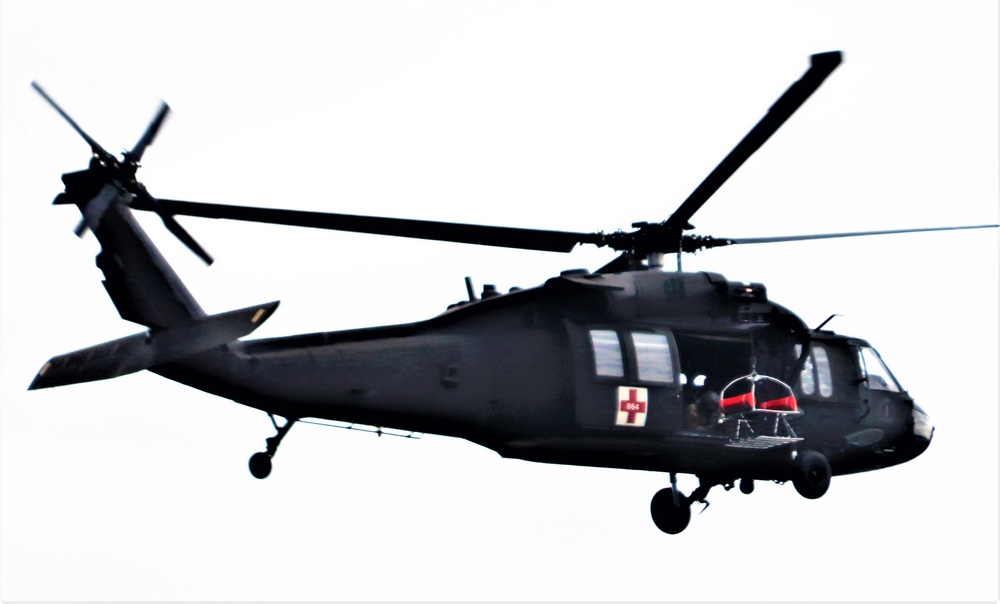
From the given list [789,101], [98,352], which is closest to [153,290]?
[98,352]

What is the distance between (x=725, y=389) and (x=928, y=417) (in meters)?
4.58

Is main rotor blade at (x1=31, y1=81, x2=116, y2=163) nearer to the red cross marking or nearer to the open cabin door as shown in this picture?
the open cabin door

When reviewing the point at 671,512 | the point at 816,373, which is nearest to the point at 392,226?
the point at 671,512

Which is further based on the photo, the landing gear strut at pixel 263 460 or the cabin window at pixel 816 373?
the cabin window at pixel 816 373

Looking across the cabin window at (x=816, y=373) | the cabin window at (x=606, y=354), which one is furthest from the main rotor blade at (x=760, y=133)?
the cabin window at (x=816, y=373)

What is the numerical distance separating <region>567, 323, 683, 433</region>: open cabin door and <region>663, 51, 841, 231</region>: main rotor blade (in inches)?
72.1

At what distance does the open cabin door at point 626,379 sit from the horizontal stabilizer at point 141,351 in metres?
5.16

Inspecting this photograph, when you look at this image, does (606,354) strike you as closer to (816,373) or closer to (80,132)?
(816,373)

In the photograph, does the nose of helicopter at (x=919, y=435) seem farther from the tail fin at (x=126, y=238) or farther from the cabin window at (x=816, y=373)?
the tail fin at (x=126, y=238)

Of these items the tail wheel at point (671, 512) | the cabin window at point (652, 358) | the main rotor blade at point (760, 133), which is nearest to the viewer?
the main rotor blade at point (760, 133)

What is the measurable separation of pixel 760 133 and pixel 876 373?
6.04 metres

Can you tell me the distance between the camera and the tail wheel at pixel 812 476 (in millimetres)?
21641

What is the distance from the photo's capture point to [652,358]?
21.3 m

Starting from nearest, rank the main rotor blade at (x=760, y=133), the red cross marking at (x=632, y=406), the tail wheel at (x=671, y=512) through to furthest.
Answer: the main rotor blade at (x=760, y=133) < the red cross marking at (x=632, y=406) < the tail wheel at (x=671, y=512)
